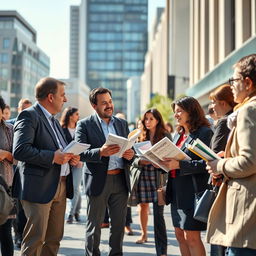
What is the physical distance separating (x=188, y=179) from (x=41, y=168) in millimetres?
1591

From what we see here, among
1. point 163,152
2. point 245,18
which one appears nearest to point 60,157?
point 163,152

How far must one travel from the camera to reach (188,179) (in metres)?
5.27

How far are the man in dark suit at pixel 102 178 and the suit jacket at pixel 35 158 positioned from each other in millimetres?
711

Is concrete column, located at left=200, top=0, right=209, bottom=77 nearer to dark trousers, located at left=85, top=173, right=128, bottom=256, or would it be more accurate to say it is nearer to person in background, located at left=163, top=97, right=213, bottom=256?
dark trousers, located at left=85, top=173, right=128, bottom=256

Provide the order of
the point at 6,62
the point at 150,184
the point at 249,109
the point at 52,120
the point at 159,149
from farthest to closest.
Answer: the point at 6,62 < the point at 150,184 < the point at 52,120 < the point at 159,149 < the point at 249,109

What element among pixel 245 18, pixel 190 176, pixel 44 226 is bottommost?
pixel 44 226

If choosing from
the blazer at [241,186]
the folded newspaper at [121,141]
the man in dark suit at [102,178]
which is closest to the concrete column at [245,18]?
the man in dark suit at [102,178]

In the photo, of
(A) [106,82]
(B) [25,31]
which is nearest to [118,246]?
(B) [25,31]

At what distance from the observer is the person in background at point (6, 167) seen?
556 centimetres

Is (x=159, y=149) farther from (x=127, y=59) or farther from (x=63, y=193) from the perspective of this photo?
(x=127, y=59)

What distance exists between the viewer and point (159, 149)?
485 cm

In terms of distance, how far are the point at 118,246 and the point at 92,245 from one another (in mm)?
357

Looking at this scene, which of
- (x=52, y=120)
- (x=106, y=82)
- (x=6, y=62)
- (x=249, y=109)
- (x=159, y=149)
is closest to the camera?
(x=249, y=109)

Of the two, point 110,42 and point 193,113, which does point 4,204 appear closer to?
point 193,113
